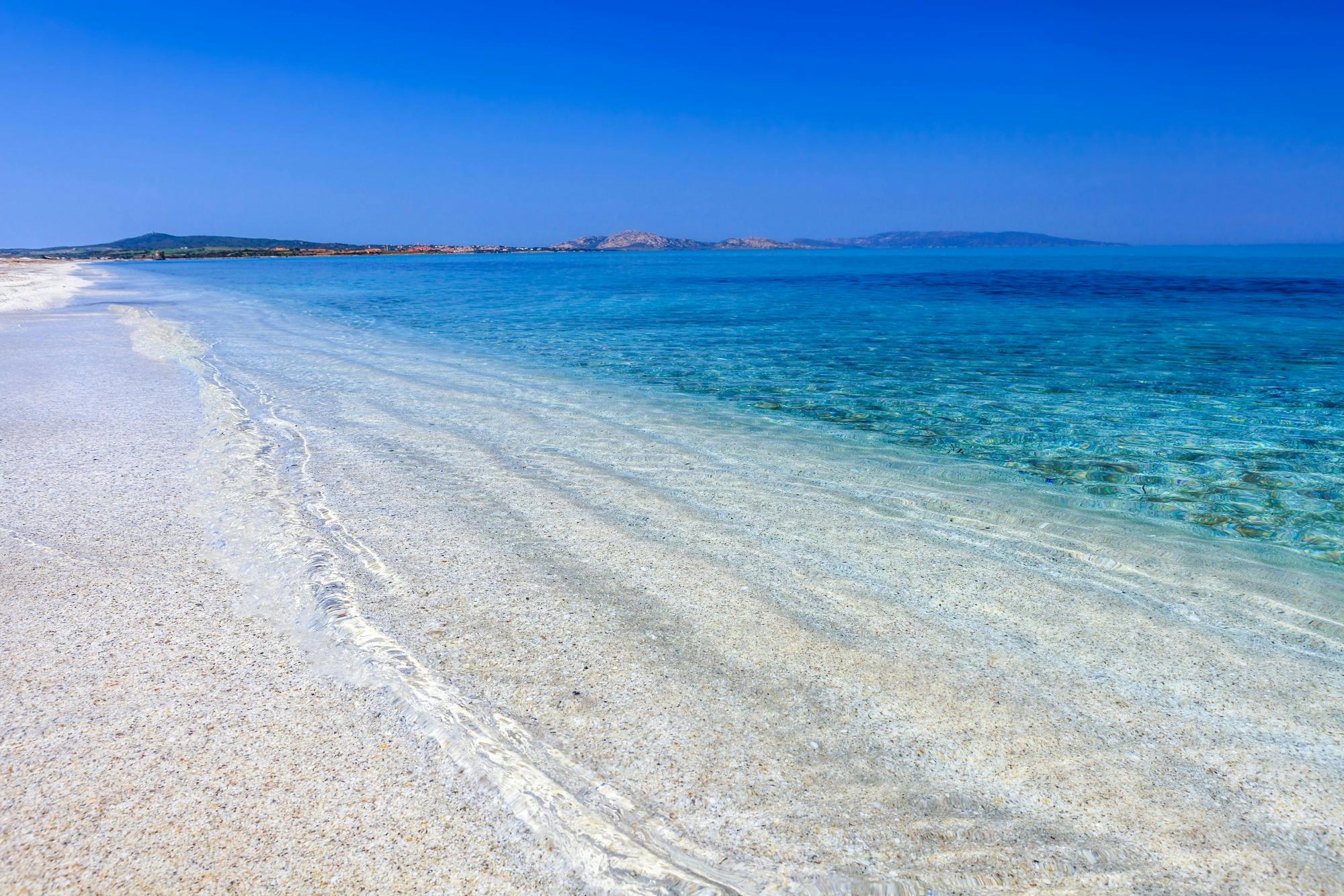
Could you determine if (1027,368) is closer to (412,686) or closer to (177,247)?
(412,686)

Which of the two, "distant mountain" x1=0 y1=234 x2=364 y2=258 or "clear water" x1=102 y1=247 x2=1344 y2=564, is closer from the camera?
"clear water" x1=102 y1=247 x2=1344 y2=564

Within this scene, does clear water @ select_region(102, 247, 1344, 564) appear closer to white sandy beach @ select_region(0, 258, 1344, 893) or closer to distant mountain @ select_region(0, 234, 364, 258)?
white sandy beach @ select_region(0, 258, 1344, 893)

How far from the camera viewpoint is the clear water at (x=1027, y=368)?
589 centimetres

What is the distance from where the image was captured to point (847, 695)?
9.39 feet

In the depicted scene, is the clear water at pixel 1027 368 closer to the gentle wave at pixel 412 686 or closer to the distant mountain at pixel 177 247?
the gentle wave at pixel 412 686

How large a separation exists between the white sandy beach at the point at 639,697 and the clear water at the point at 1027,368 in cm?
170

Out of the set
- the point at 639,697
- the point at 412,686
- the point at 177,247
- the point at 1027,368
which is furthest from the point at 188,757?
the point at 177,247

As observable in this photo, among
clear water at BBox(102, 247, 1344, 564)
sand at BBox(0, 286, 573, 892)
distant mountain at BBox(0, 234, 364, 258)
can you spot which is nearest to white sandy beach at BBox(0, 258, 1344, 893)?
sand at BBox(0, 286, 573, 892)

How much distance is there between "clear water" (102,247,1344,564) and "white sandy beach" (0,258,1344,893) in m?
1.70

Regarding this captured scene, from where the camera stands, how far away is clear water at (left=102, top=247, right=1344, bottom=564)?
232 inches

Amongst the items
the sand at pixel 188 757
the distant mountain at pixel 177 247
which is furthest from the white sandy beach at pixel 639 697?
the distant mountain at pixel 177 247

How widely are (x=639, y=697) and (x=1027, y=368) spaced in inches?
409

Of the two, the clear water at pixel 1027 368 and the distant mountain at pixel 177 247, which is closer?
the clear water at pixel 1027 368

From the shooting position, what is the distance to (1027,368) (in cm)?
1134
